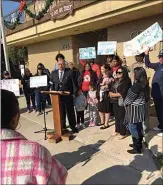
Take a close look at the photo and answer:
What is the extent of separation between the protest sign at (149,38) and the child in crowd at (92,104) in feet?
6.88

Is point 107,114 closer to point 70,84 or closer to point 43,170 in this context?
point 70,84

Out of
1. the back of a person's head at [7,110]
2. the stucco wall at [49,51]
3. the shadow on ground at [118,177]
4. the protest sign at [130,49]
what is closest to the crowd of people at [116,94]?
the protest sign at [130,49]

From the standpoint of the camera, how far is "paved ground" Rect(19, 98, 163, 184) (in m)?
3.75

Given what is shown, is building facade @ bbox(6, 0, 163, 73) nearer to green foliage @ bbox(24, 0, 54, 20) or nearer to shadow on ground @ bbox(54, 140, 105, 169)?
green foliage @ bbox(24, 0, 54, 20)

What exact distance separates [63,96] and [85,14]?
135 inches

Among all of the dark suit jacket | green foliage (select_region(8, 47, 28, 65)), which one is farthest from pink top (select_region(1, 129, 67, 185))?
green foliage (select_region(8, 47, 28, 65))

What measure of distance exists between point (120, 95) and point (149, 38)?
4.35ft

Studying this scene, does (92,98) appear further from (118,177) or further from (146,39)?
(118,177)

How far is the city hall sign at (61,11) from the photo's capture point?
A: 334 inches

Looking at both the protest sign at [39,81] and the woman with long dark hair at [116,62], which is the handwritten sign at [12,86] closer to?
the protest sign at [39,81]

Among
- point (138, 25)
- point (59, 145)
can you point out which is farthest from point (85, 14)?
point (59, 145)

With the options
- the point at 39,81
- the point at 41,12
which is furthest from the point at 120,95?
the point at 41,12

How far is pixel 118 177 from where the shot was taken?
3752 millimetres

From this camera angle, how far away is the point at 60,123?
5551 millimetres
